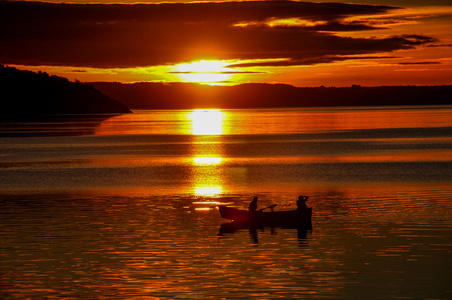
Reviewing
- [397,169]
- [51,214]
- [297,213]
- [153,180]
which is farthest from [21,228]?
[397,169]

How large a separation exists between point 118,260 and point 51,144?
9991cm

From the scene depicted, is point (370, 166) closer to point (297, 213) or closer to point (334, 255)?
point (297, 213)

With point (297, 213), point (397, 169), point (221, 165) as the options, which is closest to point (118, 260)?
point (297, 213)

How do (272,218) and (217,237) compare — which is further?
(272,218)

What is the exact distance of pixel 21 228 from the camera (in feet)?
122

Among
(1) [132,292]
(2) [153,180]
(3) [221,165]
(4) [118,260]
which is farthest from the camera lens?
(3) [221,165]

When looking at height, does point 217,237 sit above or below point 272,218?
below

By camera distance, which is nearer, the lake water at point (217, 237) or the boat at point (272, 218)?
the lake water at point (217, 237)

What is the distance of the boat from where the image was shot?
37.2 m

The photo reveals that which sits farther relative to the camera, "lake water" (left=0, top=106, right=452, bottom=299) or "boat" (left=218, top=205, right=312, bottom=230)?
"boat" (left=218, top=205, right=312, bottom=230)

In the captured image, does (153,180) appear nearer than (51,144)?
Yes

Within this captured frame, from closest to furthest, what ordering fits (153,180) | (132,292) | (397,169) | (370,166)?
(132,292) < (153,180) < (397,169) < (370,166)

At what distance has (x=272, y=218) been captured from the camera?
37.9m

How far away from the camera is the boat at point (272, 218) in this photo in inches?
1467
